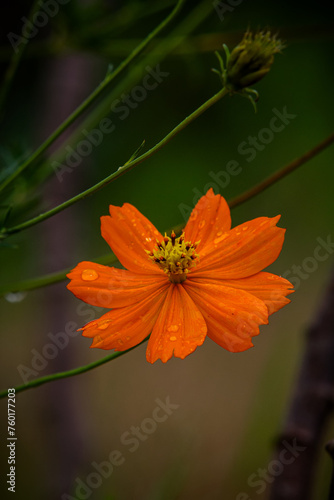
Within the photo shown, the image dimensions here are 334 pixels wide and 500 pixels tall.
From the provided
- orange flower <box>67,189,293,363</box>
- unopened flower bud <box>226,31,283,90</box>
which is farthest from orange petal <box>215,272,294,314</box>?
unopened flower bud <box>226,31,283,90</box>

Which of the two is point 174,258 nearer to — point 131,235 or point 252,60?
point 131,235

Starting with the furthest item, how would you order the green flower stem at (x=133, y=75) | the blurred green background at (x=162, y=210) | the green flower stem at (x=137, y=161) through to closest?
the blurred green background at (x=162, y=210)
the green flower stem at (x=133, y=75)
the green flower stem at (x=137, y=161)

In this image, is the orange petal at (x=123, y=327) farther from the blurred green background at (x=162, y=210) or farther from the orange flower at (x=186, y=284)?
the blurred green background at (x=162, y=210)

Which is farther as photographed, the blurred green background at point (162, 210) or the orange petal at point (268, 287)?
the blurred green background at point (162, 210)

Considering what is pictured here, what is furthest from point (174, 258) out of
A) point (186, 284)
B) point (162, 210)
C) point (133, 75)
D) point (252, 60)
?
point (162, 210)

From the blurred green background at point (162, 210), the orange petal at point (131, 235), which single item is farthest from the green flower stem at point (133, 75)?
the orange petal at point (131, 235)

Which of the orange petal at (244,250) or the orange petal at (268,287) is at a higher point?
the orange petal at (244,250)

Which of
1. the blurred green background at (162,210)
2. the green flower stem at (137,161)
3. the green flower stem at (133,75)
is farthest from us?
the blurred green background at (162,210)

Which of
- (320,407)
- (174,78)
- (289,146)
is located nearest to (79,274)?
(320,407)
